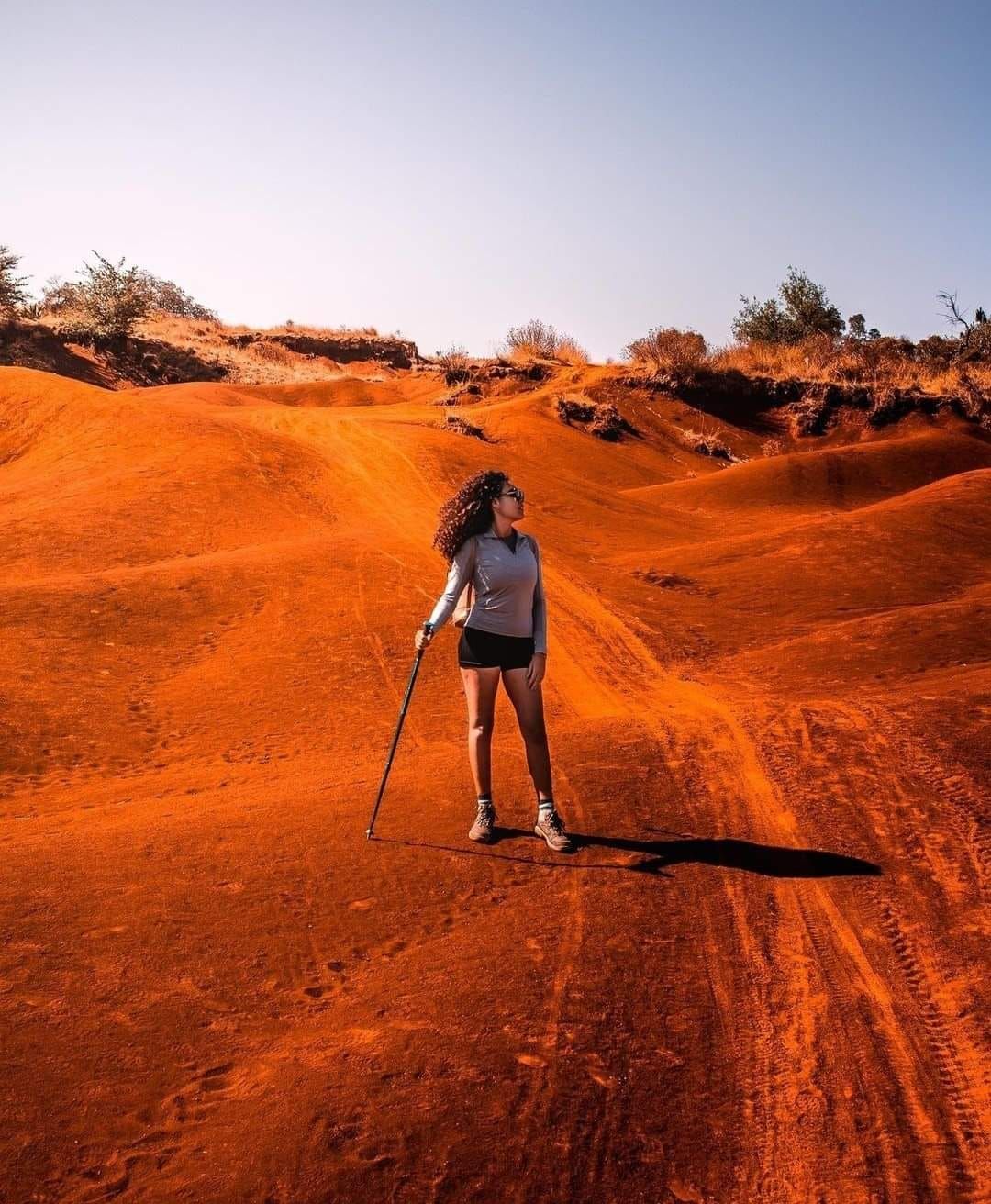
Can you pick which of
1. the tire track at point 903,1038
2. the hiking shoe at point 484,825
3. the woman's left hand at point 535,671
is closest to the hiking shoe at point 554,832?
A: the hiking shoe at point 484,825

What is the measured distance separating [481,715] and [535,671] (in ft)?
1.30

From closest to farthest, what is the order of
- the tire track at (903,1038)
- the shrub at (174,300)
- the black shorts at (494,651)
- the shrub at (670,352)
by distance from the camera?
the tire track at (903,1038) < the black shorts at (494,651) < the shrub at (670,352) < the shrub at (174,300)

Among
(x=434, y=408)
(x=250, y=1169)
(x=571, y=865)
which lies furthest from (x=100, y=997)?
(x=434, y=408)

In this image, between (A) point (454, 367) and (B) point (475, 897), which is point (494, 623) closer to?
(B) point (475, 897)

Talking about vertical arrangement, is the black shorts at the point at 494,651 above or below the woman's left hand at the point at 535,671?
above

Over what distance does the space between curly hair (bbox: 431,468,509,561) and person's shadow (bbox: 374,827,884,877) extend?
5.24ft

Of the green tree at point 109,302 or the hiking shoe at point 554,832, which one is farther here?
the green tree at point 109,302

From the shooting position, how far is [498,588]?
515cm

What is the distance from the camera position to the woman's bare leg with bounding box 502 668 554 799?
513 cm

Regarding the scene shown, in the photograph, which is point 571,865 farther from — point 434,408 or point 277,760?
point 434,408

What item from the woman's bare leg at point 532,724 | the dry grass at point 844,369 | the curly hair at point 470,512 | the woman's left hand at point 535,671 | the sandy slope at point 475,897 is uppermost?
the dry grass at point 844,369

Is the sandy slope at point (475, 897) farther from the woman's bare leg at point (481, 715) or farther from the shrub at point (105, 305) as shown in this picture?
the shrub at point (105, 305)

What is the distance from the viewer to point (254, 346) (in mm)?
45531

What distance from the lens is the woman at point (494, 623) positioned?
514cm
